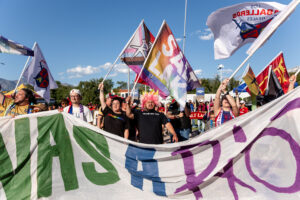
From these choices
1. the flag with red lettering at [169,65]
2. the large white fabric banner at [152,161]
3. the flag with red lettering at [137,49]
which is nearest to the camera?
the large white fabric banner at [152,161]

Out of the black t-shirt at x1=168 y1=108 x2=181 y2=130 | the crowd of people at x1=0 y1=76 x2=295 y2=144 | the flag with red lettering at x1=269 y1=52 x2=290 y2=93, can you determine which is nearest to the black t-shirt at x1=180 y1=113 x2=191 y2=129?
the black t-shirt at x1=168 y1=108 x2=181 y2=130

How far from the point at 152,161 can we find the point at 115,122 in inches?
A: 43.6

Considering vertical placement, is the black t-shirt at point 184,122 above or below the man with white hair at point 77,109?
below

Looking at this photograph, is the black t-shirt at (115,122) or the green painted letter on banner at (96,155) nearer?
the green painted letter on banner at (96,155)

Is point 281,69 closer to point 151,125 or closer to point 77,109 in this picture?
point 151,125

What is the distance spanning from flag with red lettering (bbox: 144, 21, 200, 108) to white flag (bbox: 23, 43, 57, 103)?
301 cm

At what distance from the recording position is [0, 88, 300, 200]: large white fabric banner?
265 centimetres

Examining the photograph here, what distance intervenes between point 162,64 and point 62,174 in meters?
2.74

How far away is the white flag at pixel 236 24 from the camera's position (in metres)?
3.71

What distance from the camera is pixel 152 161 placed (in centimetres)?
310

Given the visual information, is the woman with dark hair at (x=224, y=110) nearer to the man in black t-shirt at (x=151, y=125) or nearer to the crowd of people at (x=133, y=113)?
the crowd of people at (x=133, y=113)

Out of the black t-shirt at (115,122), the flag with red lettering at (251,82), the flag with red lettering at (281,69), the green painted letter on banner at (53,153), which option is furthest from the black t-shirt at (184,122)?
the green painted letter on banner at (53,153)

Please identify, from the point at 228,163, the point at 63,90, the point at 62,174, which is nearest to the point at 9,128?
the point at 62,174

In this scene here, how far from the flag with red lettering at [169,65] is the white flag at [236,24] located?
84cm
